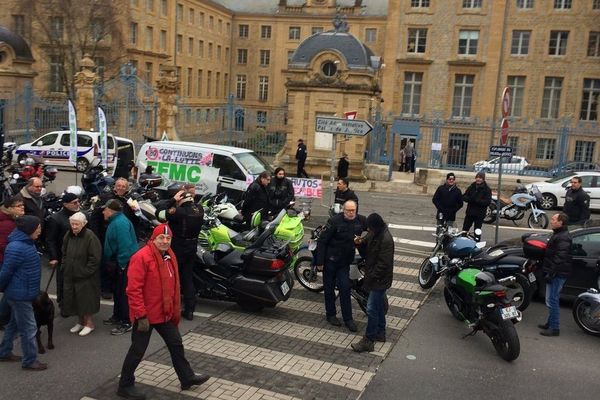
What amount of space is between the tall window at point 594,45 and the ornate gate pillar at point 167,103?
1181 inches

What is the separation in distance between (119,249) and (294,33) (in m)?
64.6

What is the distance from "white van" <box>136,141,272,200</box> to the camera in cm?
1581

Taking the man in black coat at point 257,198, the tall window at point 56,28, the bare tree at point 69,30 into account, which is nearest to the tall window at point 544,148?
the bare tree at point 69,30

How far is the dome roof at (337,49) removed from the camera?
2358cm

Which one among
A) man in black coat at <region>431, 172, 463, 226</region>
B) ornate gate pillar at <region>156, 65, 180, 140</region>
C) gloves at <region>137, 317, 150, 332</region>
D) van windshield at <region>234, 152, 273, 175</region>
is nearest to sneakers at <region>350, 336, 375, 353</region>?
gloves at <region>137, 317, 150, 332</region>

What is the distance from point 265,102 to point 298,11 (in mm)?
11208

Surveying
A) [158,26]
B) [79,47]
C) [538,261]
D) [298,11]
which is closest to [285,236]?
[538,261]

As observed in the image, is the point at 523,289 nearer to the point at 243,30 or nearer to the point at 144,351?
the point at 144,351

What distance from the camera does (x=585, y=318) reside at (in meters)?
8.38

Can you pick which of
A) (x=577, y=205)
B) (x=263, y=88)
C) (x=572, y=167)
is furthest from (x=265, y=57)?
(x=577, y=205)

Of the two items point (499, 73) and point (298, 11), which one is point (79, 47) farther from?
point (298, 11)

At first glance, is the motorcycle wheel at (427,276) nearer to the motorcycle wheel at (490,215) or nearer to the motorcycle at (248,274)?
the motorcycle at (248,274)

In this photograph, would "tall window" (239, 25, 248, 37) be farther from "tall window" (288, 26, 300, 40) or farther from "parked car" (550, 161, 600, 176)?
"parked car" (550, 161, 600, 176)

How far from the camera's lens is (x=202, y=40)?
64438 millimetres
